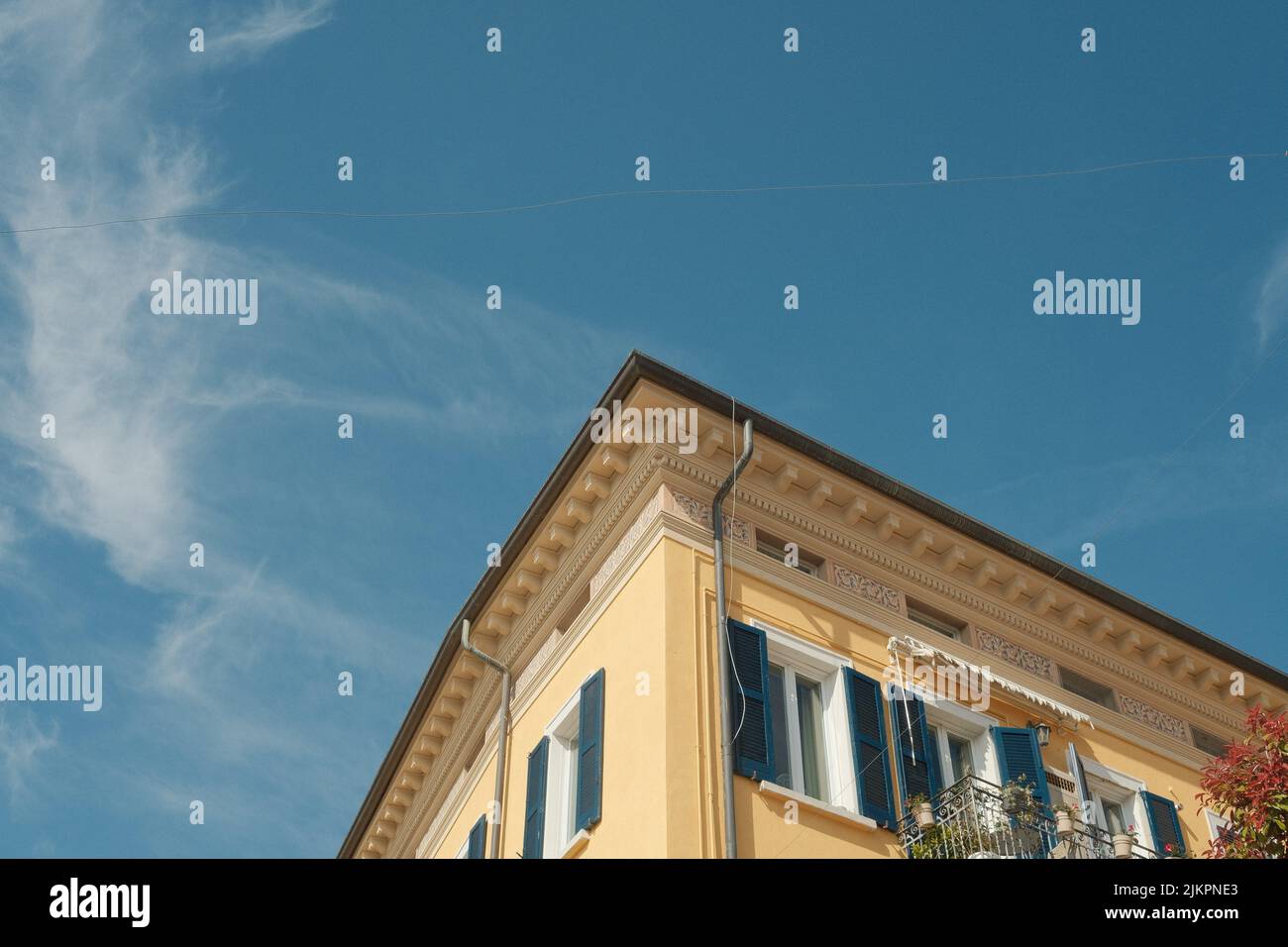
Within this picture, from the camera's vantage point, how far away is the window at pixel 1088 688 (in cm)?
1655

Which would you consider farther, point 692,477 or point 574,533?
point 574,533

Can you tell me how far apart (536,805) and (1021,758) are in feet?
17.7

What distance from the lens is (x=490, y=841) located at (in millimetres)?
15227

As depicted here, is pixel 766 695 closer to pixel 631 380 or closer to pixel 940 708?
pixel 940 708

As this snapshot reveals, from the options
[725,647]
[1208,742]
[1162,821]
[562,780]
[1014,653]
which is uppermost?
[1014,653]

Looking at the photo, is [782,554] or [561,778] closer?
[561,778]

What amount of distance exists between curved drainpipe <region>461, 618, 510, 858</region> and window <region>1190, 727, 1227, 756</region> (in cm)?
904

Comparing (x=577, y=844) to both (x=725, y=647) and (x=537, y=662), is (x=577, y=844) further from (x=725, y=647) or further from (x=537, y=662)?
(x=537, y=662)

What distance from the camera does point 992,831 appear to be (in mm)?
12578

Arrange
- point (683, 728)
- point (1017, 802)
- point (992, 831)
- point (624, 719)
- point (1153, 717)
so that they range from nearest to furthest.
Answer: point (683, 728) < point (992, 831) < point (1017, 802) < point (624, 719) < point (1153, 717)

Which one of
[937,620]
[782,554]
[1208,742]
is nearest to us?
[782,554]

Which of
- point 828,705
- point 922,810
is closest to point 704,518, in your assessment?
point 828,705
